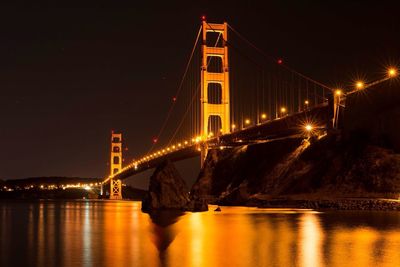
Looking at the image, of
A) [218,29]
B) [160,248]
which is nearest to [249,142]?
[218,29]

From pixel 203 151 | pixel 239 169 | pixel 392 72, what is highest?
pixel 392 72

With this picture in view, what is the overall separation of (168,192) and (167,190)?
19 cm

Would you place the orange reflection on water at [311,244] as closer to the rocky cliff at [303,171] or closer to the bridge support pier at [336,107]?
the rocky cliff at [303,171]

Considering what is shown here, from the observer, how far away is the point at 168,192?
3772 cm

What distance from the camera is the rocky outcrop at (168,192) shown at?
36719 millimetres

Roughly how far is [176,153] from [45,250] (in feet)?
159

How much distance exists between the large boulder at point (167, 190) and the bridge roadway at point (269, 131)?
3.56 m

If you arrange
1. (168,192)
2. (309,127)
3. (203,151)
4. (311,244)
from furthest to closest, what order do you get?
(203,151) → (309,127) → (168,192) → (311,244)

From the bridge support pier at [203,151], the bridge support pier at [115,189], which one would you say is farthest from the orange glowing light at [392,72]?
the bridge support pier at [115,189]

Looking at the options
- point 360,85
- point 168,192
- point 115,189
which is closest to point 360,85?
point 360,85

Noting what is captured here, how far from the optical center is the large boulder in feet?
120

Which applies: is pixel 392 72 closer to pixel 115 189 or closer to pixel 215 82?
pixel 215 82

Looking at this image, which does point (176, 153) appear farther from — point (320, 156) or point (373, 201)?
point (373, 201)

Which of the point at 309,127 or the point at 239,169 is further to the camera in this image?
the point at 239,169
